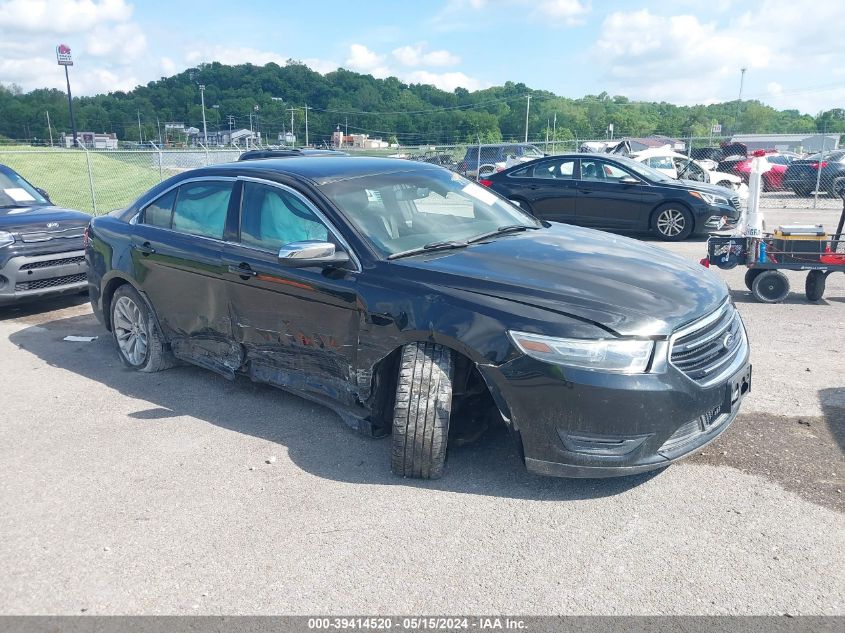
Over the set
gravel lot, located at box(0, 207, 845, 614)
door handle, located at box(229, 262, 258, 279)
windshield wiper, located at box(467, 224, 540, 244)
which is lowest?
gravel lot, located at box(0, 207, 845, 614)

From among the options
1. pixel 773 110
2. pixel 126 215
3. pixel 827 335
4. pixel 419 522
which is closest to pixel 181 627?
pixel 419 522

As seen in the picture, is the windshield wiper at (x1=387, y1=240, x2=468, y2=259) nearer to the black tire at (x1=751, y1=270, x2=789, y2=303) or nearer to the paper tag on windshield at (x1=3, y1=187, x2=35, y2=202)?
the black tire at (x1=751, y1=270, x2=789, y2=303)

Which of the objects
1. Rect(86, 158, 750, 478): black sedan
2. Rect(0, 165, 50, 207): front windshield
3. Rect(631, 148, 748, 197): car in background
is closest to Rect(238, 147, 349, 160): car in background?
Rect(86, 158, 750, 478): black sedan

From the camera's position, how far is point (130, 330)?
597 centimetres

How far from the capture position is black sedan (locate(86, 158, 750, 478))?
11.2ft

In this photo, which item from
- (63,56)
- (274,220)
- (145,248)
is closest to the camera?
(274,220)

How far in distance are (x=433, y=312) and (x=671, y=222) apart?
9.88 meters

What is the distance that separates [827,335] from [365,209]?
4.49 metres

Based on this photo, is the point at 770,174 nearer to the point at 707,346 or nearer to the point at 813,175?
the point at 813,175

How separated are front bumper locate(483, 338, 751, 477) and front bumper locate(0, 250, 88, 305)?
5920mm

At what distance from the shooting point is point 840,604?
2.78m

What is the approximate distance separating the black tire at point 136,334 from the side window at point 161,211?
59 centimetres

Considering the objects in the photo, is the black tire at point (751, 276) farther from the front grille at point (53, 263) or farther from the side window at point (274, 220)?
the front grille at point (53, 263)


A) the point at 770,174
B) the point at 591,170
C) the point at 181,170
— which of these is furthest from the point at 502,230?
the point at 770,174
